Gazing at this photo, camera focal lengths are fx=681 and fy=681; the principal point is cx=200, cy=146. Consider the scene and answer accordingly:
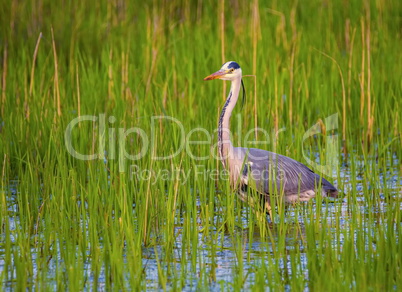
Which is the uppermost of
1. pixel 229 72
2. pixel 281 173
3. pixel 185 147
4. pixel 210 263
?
pixel 229 72

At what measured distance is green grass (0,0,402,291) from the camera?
3.62 metres

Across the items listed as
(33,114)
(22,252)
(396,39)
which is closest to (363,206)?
(22,252)

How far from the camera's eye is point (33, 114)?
6047 millimetres

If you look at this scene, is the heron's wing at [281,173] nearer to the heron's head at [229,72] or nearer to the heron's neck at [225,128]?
the heron's neck at [225,128]

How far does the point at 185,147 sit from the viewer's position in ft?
17.7

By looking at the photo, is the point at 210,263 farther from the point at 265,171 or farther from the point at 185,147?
the point at 185,147

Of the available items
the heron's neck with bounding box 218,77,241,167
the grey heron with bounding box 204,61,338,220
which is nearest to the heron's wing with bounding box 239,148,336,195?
the grey heron with bounding box 204,61,338,220

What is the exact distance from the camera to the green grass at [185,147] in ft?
11.9

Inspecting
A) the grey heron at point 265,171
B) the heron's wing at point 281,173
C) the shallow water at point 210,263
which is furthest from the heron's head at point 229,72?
the shallow water at point 210,263

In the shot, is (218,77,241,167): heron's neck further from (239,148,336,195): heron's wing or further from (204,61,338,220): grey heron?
(239,148,336,195): heron's wing

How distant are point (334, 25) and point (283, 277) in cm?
647

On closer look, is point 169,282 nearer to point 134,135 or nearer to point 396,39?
point 134,135

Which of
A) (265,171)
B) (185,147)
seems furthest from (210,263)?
(185,147)

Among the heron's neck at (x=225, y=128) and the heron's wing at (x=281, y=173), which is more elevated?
the heron's neck at (x=225, y=128)
